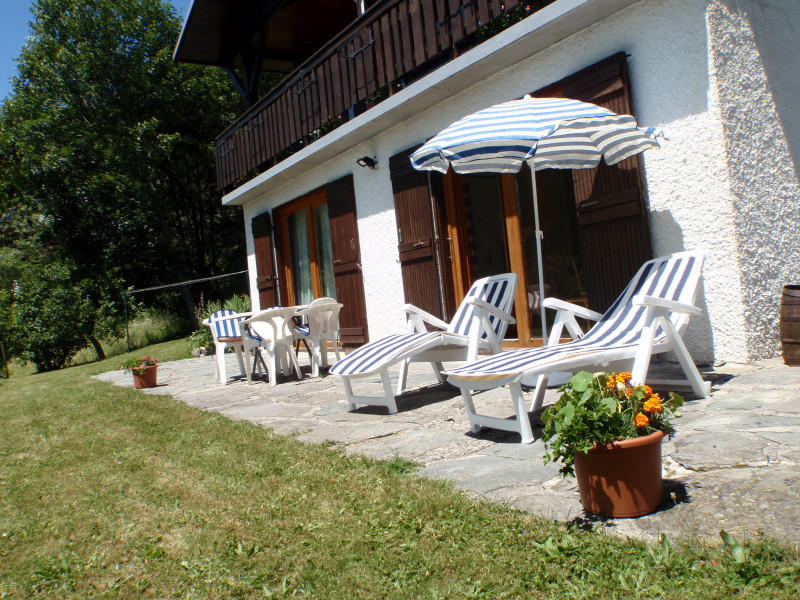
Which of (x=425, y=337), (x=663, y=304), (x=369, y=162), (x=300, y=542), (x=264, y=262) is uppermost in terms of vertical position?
(x=369, y=162)

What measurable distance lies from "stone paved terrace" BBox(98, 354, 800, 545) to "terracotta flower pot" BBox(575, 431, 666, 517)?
41mm

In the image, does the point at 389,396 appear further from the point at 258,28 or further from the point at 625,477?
the point at 258,28

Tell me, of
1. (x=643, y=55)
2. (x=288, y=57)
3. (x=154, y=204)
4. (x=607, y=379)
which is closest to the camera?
(x=607, y=379)

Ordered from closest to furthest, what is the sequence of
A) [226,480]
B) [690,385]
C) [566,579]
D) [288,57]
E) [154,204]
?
[566,579] → [226,480] → [690,385] → [288,57] → [154,204]

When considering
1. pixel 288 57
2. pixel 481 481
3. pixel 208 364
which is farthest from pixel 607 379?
pixel 288 57

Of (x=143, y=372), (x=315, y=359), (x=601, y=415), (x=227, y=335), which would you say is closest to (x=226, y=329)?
(x=227, y=335)

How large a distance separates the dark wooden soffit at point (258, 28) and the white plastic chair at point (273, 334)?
521 cm

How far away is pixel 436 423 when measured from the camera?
12.6 ft

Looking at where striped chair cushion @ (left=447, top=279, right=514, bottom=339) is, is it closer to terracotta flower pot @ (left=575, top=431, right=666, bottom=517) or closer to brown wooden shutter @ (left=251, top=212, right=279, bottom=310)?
terracotta flower pot @ (left=575, top=431, right=666, bottom=517)

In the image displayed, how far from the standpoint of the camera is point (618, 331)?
150 inches

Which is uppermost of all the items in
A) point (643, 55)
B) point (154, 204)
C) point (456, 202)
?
point (154, 204)

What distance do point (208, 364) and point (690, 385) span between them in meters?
7.41

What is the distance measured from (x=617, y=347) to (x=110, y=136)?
17.1 m

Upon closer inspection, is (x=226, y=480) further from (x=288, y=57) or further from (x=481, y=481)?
(x=288, y=57)
